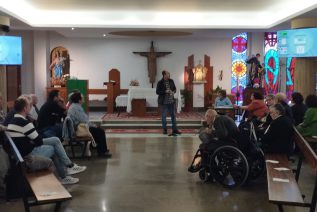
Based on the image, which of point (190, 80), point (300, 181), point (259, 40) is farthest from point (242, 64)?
point (300, 181)

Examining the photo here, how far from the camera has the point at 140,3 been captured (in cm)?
931

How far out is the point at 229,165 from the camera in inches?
210

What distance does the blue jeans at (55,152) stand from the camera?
5.18 metres

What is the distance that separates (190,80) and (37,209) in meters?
10.6

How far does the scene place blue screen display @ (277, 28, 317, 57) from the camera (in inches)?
347

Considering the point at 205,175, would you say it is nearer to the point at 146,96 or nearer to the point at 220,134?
the point at 220,134

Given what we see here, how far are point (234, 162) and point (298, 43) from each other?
479 cm

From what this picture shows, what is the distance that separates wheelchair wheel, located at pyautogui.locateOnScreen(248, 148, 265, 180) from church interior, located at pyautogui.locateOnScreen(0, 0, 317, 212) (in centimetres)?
6

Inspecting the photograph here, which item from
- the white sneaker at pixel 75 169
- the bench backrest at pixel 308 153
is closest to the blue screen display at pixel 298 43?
the bench backrest at pixel 308 153

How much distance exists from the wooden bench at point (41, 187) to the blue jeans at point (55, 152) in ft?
1.94

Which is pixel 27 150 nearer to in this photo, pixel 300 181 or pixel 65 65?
pixel 300 181

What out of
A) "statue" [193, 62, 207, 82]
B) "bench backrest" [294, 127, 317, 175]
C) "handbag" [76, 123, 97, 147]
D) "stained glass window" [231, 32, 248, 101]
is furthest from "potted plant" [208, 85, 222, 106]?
"bench backrest" [294, 127, 317, 175]

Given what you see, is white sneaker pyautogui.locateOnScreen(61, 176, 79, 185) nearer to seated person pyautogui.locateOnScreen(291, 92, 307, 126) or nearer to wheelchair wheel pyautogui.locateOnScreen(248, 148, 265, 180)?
wheelchair wheel pyautogui.locateOnScreen(248, 148, 265, 180)

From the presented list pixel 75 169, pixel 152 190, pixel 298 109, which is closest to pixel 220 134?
pixel 152 190
